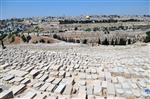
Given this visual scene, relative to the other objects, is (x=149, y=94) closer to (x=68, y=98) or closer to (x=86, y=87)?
(x=86, y=87)

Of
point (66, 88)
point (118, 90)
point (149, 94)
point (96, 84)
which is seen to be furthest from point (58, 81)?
point (149, 94)

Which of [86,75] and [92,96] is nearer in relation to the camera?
[92,96]

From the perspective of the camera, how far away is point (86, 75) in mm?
14828

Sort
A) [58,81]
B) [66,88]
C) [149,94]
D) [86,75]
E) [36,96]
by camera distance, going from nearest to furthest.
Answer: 1. [36,96]
2. [149,94]
3. [66,88]
4. [58,81]
5. [86,75]

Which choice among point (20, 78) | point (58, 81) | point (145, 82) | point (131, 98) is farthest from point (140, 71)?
point (20, 78)

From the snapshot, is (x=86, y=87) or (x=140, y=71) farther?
(x=140, y=71)

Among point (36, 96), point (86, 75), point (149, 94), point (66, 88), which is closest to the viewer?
point (36, 96)

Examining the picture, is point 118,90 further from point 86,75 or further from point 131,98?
point 86,75

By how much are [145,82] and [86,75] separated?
379 cm

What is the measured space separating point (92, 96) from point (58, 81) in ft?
10.1

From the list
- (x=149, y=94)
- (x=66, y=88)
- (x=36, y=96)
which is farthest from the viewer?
(x=66, y=88)

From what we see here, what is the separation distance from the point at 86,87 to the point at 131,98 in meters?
2.57

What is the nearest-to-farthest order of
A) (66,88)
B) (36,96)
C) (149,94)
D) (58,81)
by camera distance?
(36,96)
(149,94)
(66,88)
(58,81)

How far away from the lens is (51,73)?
49.6 feet
